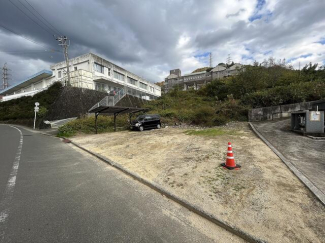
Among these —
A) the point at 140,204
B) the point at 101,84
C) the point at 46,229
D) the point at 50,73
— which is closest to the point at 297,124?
the point at 140,204

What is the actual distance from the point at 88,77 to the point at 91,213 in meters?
26.9

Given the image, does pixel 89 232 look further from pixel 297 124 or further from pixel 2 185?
pixel 297 124

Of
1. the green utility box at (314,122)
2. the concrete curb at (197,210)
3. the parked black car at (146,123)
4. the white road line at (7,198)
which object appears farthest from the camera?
the parked black car at (146,123)

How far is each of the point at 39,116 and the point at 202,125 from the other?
908 inches

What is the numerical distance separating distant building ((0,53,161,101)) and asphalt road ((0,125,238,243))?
2374 cm

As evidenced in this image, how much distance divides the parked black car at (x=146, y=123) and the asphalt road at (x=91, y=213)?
33.4 ft

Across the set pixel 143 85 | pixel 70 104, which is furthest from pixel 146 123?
pixel 143 85

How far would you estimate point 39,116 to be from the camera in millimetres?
22688

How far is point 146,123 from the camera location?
14.9m

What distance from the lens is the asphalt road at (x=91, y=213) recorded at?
2.19m

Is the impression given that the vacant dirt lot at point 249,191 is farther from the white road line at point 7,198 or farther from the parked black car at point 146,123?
the parked black car at point 146,123

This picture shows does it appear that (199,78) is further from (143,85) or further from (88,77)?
(88,77)

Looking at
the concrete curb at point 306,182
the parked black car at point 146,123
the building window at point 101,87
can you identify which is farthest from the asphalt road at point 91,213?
the building window at point 101,87

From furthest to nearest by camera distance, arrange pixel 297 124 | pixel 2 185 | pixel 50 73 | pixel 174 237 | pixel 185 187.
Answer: pixel 50 73, pixel 297 124, pixel 2 185, pixel 185 187, pixel 174 237
